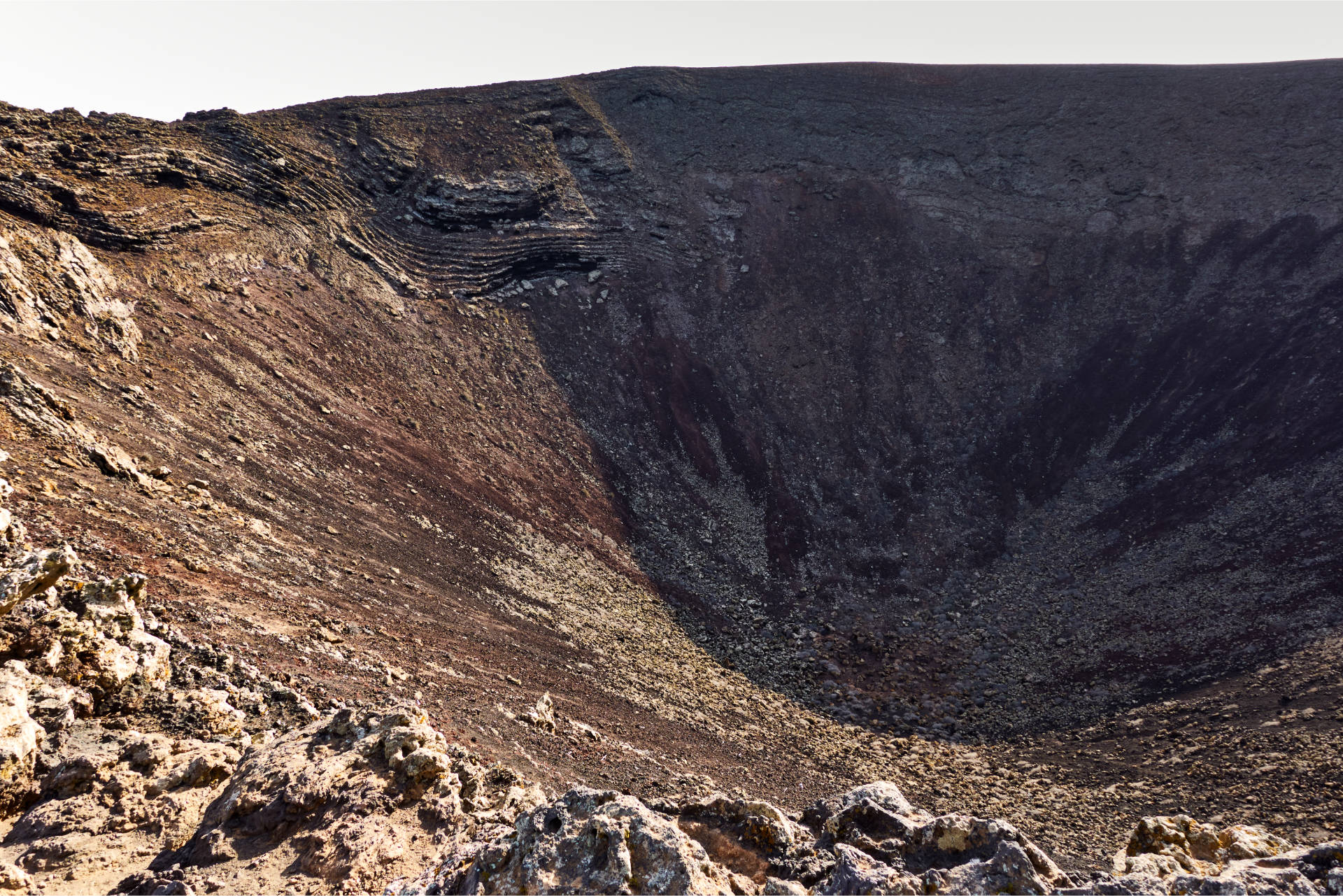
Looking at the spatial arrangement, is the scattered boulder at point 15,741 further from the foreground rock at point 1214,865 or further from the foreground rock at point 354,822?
the foreground rock at point 1214,865

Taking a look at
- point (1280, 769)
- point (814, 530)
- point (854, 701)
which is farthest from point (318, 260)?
point (1280, 769)

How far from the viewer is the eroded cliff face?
73.7ft

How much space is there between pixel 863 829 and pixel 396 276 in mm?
38282

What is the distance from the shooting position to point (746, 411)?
45.1 meters

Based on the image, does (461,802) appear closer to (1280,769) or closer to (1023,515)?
(1280,769)

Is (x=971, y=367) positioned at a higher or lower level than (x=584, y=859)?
higher

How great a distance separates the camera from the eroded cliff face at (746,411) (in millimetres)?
22453

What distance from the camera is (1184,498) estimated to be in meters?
36.4

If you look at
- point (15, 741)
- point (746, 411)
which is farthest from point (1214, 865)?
point (746, 411)

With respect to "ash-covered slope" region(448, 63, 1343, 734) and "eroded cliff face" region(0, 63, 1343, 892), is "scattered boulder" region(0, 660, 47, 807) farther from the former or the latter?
"ash-covered slope" region(448, 63, 1343, 734)

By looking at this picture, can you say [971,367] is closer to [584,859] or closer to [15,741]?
[584,859]

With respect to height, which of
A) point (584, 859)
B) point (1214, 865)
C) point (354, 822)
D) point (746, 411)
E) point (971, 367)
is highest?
point (971, 367)

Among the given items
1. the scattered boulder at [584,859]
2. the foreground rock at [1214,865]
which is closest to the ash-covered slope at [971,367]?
the foreground rock at [1214,865]

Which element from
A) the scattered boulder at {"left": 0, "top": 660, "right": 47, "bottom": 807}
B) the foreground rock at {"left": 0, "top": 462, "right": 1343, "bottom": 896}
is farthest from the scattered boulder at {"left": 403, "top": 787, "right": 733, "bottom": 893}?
the scattered boulder at {"left": 0, "top": 660, "right": 47, "bottom": 807}
